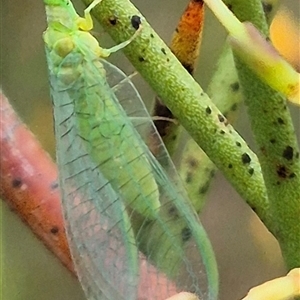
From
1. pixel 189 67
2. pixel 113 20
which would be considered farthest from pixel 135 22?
pixel 189 67

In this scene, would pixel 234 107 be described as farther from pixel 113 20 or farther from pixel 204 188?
pixel 113 20

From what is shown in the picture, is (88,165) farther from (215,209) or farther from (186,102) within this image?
(215,209)

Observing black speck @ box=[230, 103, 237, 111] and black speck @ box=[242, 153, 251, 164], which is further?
black speck @ box=[230, 103, 237, 111]

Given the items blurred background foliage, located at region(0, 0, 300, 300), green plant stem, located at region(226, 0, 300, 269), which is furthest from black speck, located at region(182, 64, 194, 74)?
blurred background foliage, located at region(0, 0, 300, 300)

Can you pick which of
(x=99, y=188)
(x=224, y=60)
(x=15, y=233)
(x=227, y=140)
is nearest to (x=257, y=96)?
(x=227, y=140)

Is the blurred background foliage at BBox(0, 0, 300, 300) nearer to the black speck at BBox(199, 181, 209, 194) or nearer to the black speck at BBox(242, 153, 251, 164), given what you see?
the black speck at BBox(199, 181, 209, 194)

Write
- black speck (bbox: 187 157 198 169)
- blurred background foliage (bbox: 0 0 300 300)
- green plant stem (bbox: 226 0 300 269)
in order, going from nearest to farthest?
green plant stem (bbox: 226 0 300 269) → black speck (bbox: 187 157 198 169) → blurred background foliage (bbox: 0 0 300 300)
